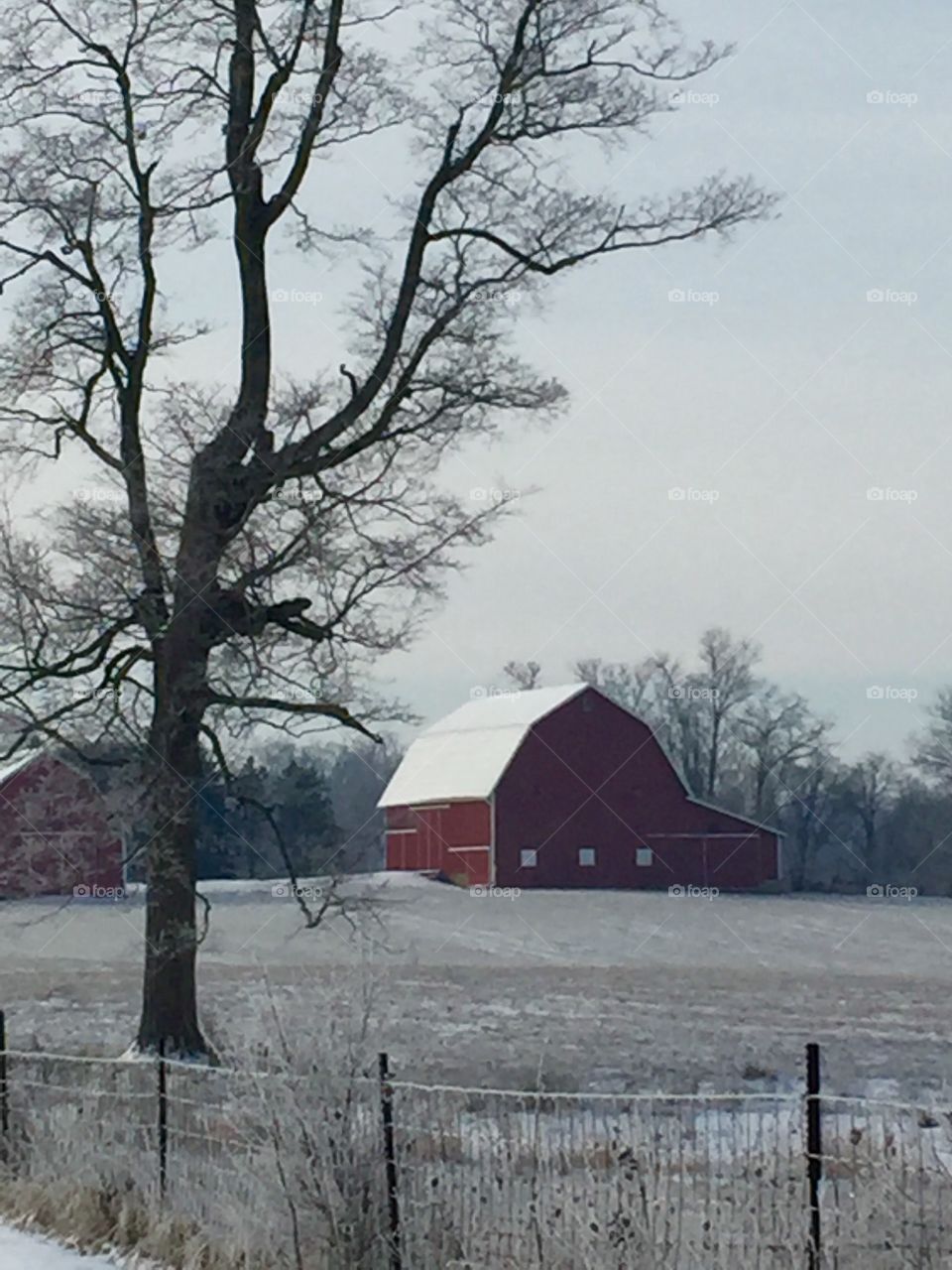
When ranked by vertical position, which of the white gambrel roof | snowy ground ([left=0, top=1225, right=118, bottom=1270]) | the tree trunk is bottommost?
snowy ground ([left=0, top=1225, right=118, bottom=1270])

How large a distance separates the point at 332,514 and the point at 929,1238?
1490 centimetres

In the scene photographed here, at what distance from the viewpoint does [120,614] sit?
22.2 meters

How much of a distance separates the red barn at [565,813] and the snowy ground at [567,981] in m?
2.85

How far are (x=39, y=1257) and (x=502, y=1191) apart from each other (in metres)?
3.00

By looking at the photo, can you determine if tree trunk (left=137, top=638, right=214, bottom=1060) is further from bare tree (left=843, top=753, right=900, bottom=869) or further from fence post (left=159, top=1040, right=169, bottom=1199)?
bare tree (left=843, top=753, right=900, bottom=869)

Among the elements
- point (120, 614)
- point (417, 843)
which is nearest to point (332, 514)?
point (120, 614)

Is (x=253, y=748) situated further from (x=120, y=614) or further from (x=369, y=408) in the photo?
(x=369, y=408)

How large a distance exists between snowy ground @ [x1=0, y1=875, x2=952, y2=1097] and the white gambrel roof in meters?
4.34

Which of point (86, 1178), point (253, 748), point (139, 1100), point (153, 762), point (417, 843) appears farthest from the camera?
point (417, 843)

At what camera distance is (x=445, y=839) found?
6762cm

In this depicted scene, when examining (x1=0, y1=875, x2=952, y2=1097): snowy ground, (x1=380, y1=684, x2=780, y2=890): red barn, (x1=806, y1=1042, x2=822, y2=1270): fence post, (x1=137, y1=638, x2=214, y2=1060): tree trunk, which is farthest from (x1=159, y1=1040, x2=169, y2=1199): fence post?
(x1=380, y1=684, x2=780, y2=890): red barn

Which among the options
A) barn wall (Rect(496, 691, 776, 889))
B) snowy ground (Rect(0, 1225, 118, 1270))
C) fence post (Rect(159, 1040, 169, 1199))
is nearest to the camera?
snowy ground (Rect(0, 1225, 118, 1270))

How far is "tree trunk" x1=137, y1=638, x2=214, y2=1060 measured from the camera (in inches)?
853

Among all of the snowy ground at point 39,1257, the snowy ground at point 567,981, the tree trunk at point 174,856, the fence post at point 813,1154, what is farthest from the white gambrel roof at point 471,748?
the fence post at point 813,1154
